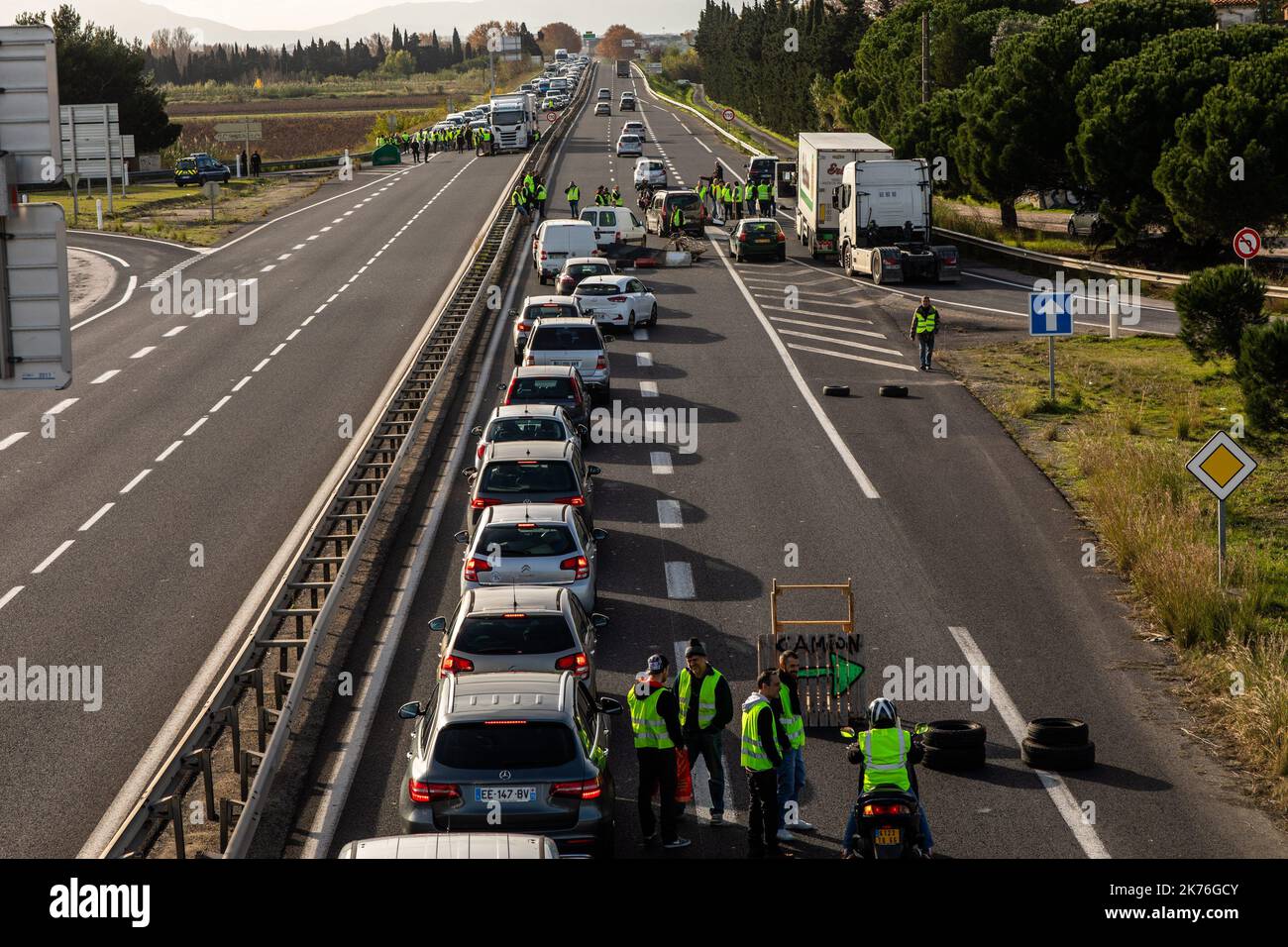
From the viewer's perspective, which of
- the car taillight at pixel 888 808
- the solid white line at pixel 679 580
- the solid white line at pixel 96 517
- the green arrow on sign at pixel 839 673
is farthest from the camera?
the solid white line at pixel 96 517

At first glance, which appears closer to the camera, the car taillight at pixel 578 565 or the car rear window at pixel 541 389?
the car taillight at pixel 578 565

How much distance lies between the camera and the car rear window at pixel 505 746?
12.2m

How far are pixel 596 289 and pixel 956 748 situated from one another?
2701cm

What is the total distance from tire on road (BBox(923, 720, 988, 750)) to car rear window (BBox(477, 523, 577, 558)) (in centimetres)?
526

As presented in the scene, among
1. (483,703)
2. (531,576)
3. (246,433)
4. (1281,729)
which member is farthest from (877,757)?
(246,433)

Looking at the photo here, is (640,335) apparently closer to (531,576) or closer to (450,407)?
(450,407)

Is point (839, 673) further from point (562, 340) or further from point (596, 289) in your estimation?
point (596, 289)

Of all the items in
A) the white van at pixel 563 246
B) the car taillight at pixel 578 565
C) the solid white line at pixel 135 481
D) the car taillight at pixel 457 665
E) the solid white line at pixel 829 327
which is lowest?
the solid white line at pixel 135 481

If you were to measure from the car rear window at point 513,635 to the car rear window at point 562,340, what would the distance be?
16.8m

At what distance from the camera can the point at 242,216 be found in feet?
223

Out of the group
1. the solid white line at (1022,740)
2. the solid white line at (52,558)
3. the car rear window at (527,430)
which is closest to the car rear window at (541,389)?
the car rear window at (527,430)

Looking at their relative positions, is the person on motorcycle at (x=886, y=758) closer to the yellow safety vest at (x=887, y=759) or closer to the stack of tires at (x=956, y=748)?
the yellow safety vest at (x=887, y=759)

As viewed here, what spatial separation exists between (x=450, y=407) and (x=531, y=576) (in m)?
13.9

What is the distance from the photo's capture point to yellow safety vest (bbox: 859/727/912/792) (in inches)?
468
